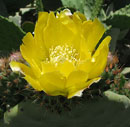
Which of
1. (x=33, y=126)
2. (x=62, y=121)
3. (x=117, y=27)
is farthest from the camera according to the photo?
(x=117, y=27)

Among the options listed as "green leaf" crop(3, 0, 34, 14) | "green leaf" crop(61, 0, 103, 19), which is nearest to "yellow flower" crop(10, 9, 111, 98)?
"green leaf" crop(61, 0, 103, 19)

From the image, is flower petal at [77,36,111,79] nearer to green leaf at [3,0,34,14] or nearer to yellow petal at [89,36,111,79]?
yellow petal at [89,36,111,79]

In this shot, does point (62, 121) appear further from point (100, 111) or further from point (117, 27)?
point (117, 27)

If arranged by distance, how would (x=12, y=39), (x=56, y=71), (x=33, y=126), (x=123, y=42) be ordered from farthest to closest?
(x=123, y=42)
(x=12, y=39)
(x=33, y=126)
(x=56, y=71)

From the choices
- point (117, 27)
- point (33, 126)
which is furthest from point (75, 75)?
point (117, 27)

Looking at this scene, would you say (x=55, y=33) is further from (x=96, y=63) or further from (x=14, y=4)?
(x=14, y=4)
